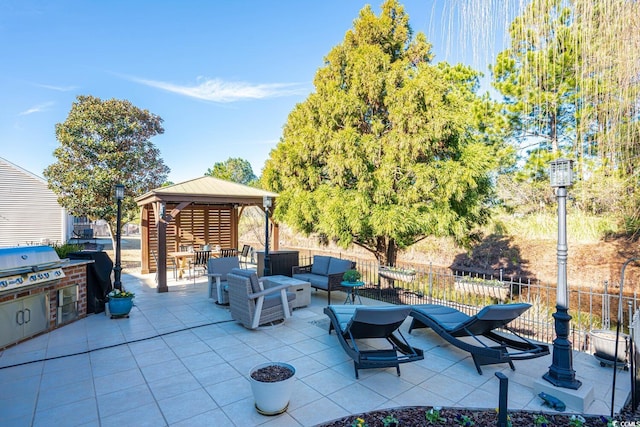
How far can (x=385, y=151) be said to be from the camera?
8.44m

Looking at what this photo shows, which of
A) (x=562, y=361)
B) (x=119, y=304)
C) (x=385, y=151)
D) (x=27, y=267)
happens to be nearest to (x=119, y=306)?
(x=119, y=304)

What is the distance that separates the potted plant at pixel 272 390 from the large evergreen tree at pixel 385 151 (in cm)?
561

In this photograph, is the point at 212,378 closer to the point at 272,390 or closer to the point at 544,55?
the point at 272,390

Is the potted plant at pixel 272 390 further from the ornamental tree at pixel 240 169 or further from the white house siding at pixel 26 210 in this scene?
the ornamental tree at pixel 240 169

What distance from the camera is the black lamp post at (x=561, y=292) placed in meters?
3.24

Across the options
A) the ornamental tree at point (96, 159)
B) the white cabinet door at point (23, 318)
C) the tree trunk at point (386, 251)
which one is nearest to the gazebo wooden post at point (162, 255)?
the white cabinet door at point (23, 318)

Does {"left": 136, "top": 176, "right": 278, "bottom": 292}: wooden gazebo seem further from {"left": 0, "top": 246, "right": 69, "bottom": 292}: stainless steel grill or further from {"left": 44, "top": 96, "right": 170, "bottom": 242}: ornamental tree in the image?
{"left": 44, "top": 96, "right": 170, "bottom": 242}: ornamental tree

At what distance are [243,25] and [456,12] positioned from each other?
1005 centimetres

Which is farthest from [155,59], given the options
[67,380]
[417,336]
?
[417,336]

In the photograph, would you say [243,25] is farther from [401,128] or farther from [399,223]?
[399,223]

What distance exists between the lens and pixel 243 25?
981cm

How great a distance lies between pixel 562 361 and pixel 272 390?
3035 millimetres

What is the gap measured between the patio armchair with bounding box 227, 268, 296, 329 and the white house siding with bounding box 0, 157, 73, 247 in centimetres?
1497

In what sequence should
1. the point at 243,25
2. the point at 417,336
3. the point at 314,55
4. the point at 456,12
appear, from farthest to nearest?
the point at 314,55
the point at 243,25
the point at 417,336
the point at 456,12
